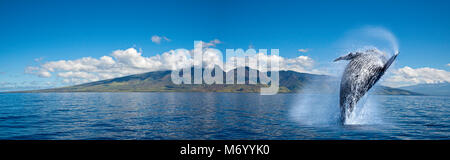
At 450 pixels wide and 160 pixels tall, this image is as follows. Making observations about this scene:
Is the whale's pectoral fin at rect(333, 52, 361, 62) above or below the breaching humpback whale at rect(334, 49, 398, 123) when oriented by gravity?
above

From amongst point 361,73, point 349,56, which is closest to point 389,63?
point 361,73

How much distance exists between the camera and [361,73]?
56.3ft

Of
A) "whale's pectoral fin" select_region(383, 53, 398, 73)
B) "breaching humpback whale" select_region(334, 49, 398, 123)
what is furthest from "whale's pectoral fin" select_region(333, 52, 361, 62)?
"whale's pectoral fin" select_region(383, 53, 398, 73)

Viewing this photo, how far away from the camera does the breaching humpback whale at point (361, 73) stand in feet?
54.8

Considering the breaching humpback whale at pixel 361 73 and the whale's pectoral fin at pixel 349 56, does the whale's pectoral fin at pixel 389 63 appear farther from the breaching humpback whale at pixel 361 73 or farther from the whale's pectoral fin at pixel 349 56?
the whale's pectoral fin at pixel 349 56

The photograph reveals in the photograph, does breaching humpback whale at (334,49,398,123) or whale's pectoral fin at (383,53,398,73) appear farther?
breaching humpback whale at (334,49,398,123)

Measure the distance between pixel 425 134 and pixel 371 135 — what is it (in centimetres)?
617

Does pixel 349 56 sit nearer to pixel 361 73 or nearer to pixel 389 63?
pixel 361 73

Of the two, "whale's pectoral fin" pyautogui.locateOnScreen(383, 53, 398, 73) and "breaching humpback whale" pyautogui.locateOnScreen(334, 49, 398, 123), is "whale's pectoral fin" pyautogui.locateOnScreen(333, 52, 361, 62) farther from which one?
"whale's pectoral fin" pyautogui.locateOnScreen(383, 53, 398, 73)

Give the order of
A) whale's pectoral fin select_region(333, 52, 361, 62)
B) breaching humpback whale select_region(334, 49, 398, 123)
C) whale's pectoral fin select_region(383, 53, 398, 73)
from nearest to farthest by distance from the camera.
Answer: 1. whale's pectoral fin select_region(383, 53, 398, 73)
2. breaching humpback whale select_region(334, 49, 398, 123)
3. whale's pectoral fin select_region(333, 52, 361, 62)

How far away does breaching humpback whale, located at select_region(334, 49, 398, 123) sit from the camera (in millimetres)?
16703

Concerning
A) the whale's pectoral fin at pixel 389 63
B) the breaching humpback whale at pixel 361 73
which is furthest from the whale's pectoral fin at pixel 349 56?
the whale's pectoral fin at pixel 389 63
